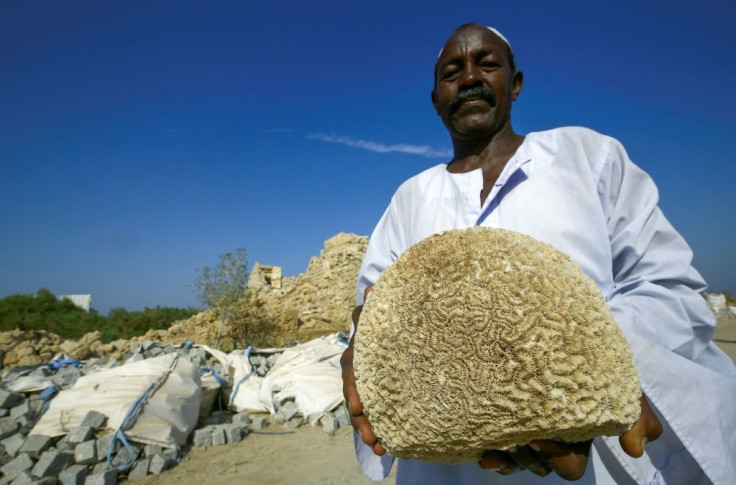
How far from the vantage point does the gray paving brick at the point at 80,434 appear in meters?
4.29

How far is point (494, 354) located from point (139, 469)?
4757mm

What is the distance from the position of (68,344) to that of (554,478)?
44.7 feet

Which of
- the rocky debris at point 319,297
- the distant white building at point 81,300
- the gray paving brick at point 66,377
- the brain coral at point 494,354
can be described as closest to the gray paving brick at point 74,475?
the gray paving brick at point 66,377

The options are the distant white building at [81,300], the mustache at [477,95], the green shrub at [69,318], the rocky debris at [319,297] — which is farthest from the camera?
the distant white building at [81,300]

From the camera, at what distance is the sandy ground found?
162 inches

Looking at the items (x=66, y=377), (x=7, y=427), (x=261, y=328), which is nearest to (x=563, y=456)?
(x=7, y=427)

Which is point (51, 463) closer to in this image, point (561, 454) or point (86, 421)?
point (86, 421)

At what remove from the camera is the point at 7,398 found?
496 cm

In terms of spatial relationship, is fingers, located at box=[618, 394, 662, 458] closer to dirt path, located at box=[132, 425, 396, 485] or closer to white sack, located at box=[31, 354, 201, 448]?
dirt path, located at box=[132, 425, 396, 485]

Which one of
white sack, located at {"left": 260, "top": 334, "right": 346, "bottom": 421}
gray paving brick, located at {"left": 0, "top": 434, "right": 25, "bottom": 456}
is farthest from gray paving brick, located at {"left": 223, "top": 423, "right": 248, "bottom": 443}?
gray paving brick, located at {"left": 0, "top": 434, "right": 25, "bottom": 456}

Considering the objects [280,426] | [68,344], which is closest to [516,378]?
[280,426]

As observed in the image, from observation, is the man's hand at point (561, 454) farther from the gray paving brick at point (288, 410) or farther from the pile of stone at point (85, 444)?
the gray paving brick at point (288, 410)

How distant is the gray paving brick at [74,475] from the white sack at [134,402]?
0.45m

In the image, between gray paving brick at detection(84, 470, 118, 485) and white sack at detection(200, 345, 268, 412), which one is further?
white sack at detection(200, 345, 268, 412)
